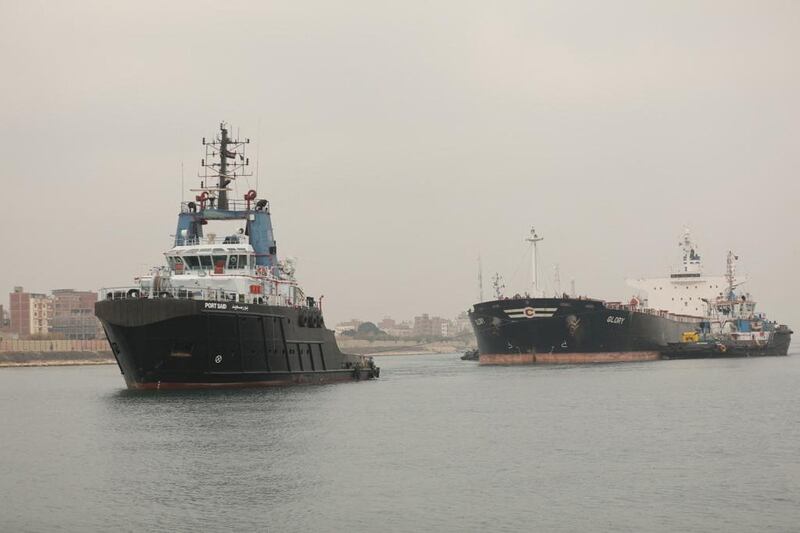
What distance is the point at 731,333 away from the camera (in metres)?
111

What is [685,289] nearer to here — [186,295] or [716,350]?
[716,350]

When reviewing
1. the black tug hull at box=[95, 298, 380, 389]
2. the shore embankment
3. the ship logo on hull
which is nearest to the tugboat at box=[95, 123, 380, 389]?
the black tug hull at box=[95, 298, 380, 389]

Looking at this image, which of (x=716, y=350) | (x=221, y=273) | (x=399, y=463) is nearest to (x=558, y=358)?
(x=716, y=350)

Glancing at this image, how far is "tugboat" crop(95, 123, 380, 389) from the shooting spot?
153 ft

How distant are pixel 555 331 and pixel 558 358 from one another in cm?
231

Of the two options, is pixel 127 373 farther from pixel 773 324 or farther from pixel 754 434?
pixel 773 324

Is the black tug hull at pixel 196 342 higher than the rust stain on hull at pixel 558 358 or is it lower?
higher

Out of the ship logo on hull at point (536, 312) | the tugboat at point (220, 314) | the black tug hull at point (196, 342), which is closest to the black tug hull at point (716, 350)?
the ship logo on hull at point (536, 312)

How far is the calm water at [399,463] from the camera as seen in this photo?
2291 cm

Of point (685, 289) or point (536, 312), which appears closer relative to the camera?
point (536, 312)

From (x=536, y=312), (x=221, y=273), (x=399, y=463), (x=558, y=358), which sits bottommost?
(x=399, y=463)

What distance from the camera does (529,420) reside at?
40.4 m

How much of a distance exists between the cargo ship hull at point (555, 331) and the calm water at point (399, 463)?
36363mm

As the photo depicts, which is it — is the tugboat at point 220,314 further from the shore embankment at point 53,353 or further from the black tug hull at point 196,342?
the shore embankment at point 53,353
